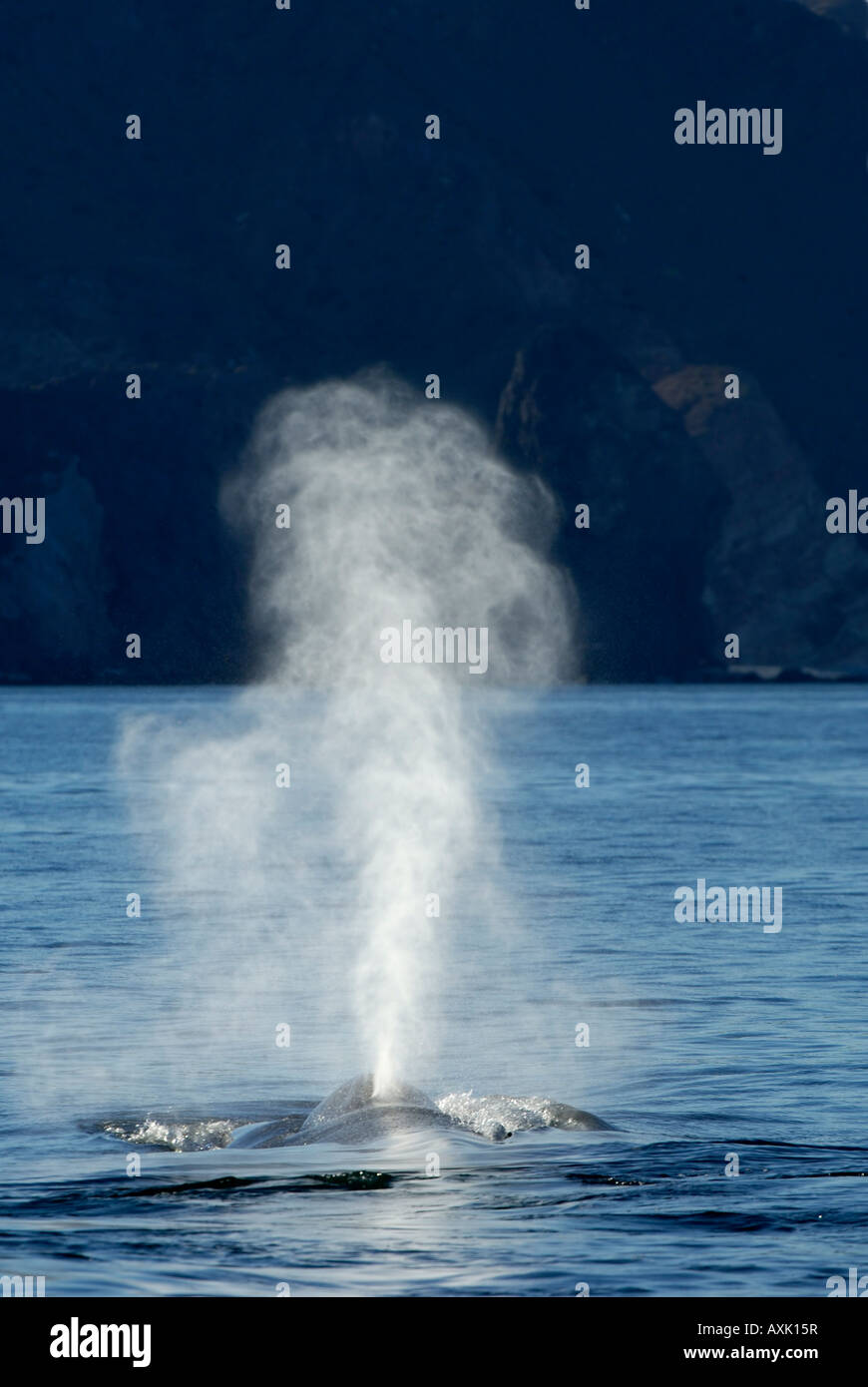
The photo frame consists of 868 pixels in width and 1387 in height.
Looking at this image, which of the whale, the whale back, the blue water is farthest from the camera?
the whale back

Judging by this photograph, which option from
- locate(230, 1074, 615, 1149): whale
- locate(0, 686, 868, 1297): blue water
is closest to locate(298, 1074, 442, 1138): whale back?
locate(230, 1074, 615, 1149): whale

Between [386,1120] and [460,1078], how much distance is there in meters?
4.61

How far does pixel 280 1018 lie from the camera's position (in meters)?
33.1

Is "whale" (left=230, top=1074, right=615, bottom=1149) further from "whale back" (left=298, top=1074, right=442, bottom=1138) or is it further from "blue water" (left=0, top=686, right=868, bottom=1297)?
"blue water" (left=0, top=686, right=868, bottom=1297)

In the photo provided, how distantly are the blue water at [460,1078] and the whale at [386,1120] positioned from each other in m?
0.39

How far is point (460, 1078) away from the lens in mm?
27734

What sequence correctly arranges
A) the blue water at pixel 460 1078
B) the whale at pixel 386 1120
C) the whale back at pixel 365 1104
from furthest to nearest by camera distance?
the whale back at pixel 365 1104
the whale at pixel 386 1120
the blue water at pixel 460 1078

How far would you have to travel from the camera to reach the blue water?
18.5 metres

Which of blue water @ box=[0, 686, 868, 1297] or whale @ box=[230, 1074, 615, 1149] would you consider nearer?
blue water @ box=[0, 686, 868, 1297]

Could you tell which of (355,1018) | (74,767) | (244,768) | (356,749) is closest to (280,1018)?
(355,1018)

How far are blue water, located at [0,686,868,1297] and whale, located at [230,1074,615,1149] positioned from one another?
0.39 metres

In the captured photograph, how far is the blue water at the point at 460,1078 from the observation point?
18.5 m

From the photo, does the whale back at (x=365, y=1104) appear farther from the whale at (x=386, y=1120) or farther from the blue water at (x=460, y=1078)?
the blue water at (x=460, y=1078)

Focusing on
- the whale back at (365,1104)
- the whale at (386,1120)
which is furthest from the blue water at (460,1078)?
the whale back at (365,1104)
